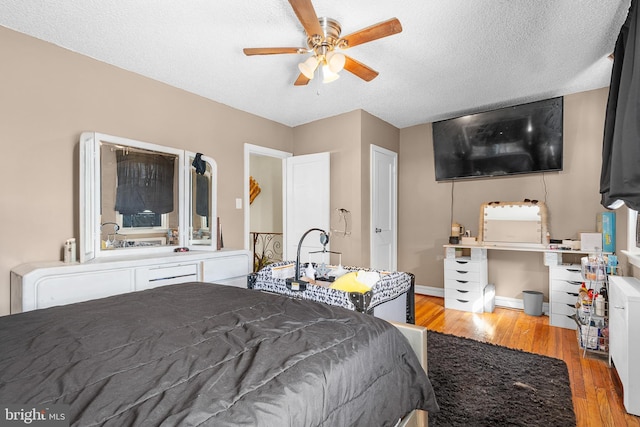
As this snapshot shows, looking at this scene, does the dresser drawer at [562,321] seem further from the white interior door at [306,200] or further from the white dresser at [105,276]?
the white dresser at [105,276]

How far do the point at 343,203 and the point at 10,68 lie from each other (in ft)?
10.6

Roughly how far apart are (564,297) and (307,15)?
11.6 feet

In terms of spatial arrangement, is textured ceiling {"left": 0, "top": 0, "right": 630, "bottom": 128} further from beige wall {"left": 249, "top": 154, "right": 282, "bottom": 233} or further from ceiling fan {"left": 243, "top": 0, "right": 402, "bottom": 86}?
beige wall {"left": 249, "top": 154, "right": 282, "bottom": 233}

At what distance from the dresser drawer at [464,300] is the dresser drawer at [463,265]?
27 centimetres

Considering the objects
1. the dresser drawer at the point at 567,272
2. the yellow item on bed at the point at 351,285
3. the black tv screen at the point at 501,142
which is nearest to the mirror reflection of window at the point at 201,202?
the yellow item on bed at the point at 351,285

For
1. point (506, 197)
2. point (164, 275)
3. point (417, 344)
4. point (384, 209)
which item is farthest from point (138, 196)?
point (506, 197)

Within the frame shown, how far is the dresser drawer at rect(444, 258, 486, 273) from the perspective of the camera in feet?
12.7

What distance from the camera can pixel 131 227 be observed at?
290 cm

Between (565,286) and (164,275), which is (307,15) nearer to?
(164,275)

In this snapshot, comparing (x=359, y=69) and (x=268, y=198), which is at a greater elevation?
(x=359, y=69)

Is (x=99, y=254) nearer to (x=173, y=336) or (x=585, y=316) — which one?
(x=173, y=336)

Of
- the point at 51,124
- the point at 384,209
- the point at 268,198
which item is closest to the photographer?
the point at 51,124

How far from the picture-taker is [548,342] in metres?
2.95

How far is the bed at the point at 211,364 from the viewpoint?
74cm
